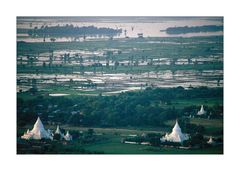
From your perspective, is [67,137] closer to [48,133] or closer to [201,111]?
[48,133]

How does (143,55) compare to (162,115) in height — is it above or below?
above

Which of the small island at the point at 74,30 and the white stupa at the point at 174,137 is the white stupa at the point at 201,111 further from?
the small island at the point at 74,30

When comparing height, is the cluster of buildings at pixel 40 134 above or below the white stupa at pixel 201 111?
below

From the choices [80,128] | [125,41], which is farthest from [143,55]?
[80,128]

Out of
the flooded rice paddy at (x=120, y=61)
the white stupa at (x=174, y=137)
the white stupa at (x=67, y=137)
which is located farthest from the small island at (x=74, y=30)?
the white stupa at (x=174, y=137)

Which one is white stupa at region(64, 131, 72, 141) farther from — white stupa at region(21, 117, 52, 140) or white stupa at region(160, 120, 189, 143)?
white stupa at region(160, 120, 189, 143)

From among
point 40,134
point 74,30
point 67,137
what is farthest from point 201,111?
point 40,134
